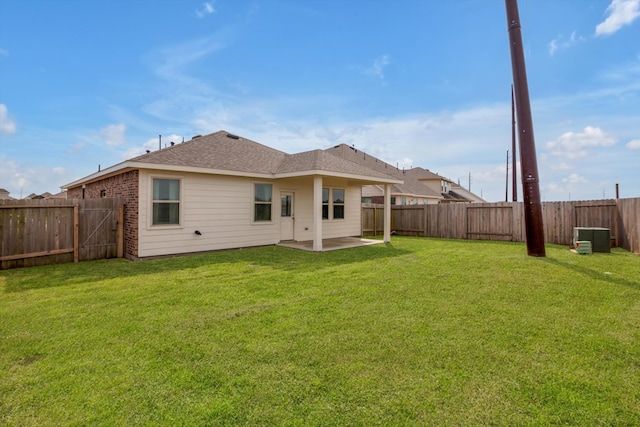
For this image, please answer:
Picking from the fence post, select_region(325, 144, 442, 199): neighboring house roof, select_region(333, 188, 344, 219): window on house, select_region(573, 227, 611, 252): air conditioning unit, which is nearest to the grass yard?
the fence post

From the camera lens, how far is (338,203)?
1381cm

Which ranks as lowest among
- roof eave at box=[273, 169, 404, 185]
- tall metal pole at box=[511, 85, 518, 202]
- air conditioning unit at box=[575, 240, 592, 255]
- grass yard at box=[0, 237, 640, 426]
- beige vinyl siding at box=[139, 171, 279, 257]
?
grass yard at box=[0, 237, 640, 426]

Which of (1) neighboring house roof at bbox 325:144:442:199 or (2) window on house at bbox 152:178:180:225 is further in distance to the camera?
(1) neighboring house roof at bbox 325:144:442:199

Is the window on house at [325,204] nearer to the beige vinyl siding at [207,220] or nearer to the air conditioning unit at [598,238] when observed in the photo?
the beige vinyl siding at [207,220]

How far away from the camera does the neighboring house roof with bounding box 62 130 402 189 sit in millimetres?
8859

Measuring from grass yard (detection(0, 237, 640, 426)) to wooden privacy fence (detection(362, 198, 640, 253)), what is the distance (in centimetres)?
618

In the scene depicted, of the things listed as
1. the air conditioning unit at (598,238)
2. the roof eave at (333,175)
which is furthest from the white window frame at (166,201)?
the air conditioning unit at (598,238)

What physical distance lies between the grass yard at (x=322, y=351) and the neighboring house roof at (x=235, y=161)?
389 centimetres

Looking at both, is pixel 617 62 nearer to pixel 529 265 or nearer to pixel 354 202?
pixel 529 265

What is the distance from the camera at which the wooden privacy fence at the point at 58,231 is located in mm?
7312

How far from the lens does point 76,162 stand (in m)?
17.4

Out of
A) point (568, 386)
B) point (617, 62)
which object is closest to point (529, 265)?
point (568, 386)

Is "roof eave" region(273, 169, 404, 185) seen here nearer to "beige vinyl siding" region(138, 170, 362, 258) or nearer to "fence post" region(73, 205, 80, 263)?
"beige vinyl siding" region(138, 170, 362, 258)

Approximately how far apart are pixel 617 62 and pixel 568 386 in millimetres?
11467
